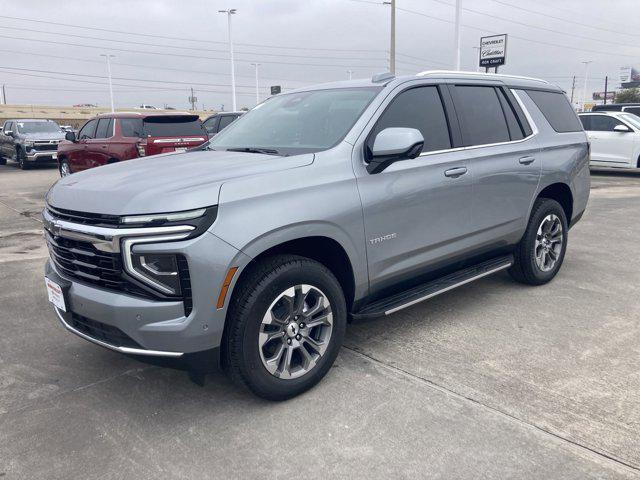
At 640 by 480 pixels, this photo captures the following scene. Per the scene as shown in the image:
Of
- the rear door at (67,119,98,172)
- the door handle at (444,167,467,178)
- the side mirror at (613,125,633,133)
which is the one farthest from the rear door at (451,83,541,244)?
the side mirror at (613,125,633,133)

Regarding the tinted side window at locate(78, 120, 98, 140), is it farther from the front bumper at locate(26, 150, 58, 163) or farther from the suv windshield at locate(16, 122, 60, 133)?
the suv windshield at locate(16, 122, 60, 133)

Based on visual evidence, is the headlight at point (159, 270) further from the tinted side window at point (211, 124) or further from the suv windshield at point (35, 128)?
the suv windshield at point (35, 128)

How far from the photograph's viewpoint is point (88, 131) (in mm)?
12797

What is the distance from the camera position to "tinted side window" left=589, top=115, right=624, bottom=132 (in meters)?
14.5

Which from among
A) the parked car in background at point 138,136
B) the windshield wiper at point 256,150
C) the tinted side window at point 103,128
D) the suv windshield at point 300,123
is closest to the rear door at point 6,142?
the parked car in background at point 138,136

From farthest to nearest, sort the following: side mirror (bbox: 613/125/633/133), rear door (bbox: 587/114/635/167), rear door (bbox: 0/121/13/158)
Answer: rear door (bbox: 0/121/13/158) → rear door (bbox: 587/114/635/167) → side mirror (bbox: 613/125/633/133)

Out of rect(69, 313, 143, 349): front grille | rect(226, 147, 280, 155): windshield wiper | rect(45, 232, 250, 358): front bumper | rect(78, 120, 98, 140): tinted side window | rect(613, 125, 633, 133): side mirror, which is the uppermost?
rect(78, 120, 98, 140): tinted side window

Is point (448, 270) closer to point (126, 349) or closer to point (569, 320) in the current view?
point (569, 320)

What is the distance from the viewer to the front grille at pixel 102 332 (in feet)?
9.04

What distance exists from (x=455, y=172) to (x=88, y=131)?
11.1m

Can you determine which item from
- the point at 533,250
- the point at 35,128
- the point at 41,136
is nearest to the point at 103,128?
the point at 41,136

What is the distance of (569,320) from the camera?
14.2ft

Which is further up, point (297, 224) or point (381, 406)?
point (297, 224)

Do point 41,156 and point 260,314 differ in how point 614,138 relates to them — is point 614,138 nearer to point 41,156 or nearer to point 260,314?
point 260,314
